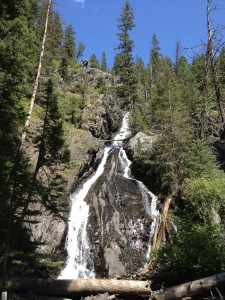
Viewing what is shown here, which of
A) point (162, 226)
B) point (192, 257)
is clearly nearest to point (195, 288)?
point (192, 257)

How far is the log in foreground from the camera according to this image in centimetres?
1237

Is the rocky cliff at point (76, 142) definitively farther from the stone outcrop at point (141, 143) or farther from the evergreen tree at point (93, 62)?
the evergreen tree at point (93, 62)

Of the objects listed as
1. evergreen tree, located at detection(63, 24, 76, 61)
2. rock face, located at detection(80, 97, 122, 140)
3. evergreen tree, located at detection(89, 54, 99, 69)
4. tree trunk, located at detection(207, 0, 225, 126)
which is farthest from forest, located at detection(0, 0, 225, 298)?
evergreen tree, located at detection(89, 54, 99, 69)

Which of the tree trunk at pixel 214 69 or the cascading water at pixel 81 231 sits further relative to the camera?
the cascading water at pixel 81 231

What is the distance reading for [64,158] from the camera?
1667 centimetres

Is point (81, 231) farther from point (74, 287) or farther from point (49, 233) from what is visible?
point (74, 287)

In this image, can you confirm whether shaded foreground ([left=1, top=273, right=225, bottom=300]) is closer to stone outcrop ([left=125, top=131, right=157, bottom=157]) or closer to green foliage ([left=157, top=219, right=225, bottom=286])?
green foliage ([left=157, top=219, right=225, bottom=286])

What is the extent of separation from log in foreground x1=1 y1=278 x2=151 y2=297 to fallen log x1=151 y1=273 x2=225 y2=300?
4.02 feet

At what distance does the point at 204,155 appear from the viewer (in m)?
27.0

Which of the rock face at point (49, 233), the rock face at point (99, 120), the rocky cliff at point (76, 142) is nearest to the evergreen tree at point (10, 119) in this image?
the rocky cliff at point (76, 142)

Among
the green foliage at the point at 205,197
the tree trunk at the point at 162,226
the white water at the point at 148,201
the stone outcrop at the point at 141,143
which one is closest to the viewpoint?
the tree trunk at the point at 162,226

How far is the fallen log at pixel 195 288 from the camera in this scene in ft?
35.5

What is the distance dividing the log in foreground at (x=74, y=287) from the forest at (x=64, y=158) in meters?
0.66

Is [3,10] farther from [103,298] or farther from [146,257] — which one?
[146,257]
